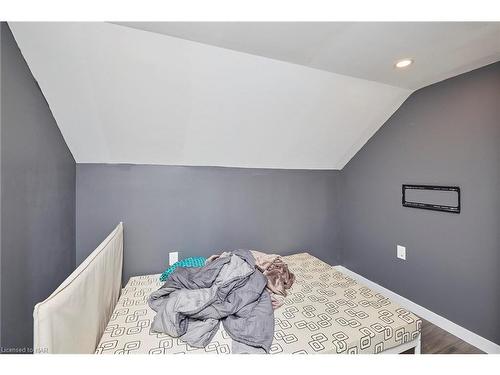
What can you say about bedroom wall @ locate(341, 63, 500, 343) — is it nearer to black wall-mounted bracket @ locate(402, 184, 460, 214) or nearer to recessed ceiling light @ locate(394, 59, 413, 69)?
black wall-mounted bracket @ locate(402, 184, 460, 214)

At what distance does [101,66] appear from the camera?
4.60ft

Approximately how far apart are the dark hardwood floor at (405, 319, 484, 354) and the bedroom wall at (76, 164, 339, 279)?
120 centimetres

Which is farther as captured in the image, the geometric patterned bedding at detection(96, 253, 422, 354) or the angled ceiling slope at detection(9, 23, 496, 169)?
the angled ceiling slope at detection(9, 23, 496, 169)

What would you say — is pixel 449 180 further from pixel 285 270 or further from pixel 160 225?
pixel 160 225

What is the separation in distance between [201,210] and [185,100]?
1.08 m

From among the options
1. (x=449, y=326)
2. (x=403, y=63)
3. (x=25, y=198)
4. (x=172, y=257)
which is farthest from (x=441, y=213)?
(x=25, y=198)

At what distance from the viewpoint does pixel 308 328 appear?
1.30m

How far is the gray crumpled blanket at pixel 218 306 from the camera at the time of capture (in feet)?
3.95

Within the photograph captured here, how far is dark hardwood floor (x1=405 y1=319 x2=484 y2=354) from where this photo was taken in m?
1.65

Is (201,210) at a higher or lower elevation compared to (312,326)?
higher

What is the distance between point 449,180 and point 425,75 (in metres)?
0.84

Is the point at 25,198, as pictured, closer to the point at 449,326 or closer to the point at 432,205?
the point at 432,205

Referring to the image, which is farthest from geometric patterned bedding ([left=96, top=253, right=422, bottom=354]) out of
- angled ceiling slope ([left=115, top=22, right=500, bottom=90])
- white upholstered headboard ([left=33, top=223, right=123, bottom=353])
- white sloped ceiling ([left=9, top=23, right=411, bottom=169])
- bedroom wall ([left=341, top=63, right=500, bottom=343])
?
angled ceiling slope ([left=115, top=22, right=500, bottom=90])
